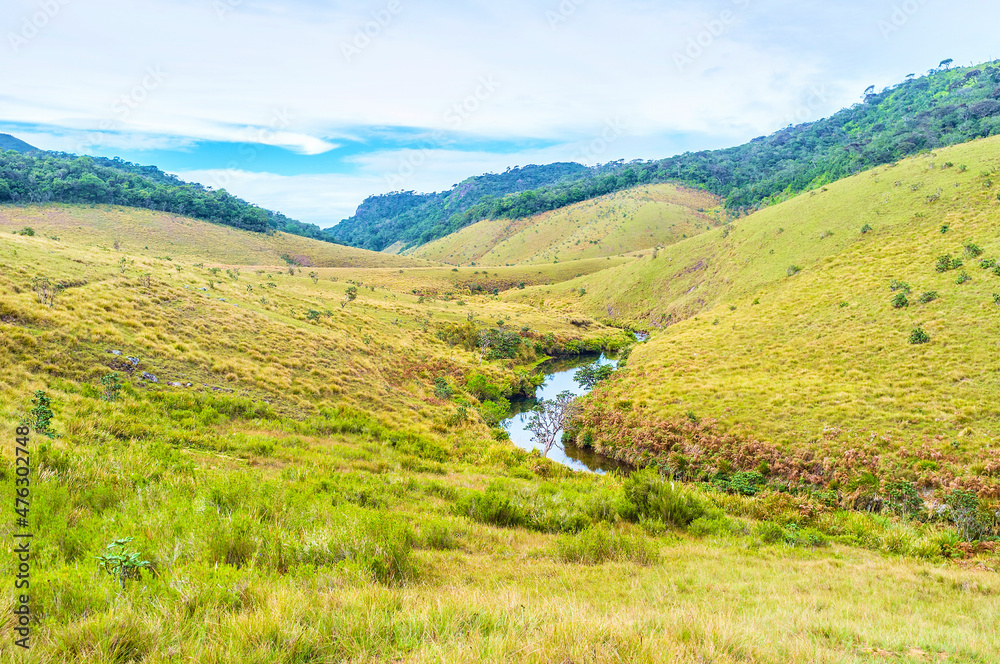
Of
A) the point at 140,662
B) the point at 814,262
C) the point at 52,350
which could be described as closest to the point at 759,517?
the point at 140,662

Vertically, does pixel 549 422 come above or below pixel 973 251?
below

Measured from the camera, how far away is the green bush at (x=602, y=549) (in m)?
7.23

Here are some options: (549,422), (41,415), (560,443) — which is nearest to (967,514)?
(560,443)

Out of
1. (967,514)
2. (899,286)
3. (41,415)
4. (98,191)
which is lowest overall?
(967,514)

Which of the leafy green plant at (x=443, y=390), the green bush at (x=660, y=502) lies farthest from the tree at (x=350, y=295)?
the green bush at (x=660, y=502)

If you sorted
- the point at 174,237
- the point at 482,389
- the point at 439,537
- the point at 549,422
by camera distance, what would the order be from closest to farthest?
the point at 439,537 → the point at 549,422 → the point at 482,389 → the point at 174,237

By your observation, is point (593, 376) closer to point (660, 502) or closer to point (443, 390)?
point (443, 390)

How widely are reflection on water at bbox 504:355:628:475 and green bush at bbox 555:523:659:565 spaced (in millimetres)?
12917

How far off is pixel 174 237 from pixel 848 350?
113m

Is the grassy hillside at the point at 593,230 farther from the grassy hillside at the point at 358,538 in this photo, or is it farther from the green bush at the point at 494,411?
the grassy hillside at the point at 358,538

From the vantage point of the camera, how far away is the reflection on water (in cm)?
2364

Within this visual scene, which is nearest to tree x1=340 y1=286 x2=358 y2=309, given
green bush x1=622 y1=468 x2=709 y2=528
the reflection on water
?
the reflection on water

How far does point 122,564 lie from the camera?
4137 mm

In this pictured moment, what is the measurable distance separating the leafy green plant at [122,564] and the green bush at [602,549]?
546 centimetres
